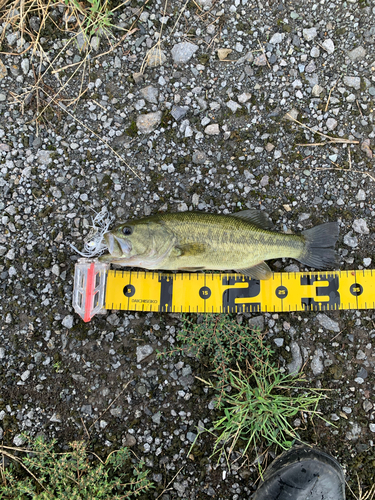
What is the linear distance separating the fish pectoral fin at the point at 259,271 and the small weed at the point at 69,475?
100 inches

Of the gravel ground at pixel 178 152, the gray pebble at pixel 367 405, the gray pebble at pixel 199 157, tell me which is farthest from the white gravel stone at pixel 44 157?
the gray pebble at pixel 367 405

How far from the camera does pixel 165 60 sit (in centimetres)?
415

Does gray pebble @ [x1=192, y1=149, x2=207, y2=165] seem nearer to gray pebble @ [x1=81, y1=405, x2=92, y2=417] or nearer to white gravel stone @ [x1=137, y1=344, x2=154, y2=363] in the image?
white gravel stone @ [x1=137, y1=344, x2=154, y2=363]

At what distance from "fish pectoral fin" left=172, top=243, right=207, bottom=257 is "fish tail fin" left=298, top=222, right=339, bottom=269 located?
1.26m

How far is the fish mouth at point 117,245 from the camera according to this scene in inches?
136

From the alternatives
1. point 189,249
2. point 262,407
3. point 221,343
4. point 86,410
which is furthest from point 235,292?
point 86,410

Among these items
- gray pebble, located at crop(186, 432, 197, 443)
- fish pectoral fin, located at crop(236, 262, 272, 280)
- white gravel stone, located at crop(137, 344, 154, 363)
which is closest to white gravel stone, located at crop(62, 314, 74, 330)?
white gravel stone, located at crop(137, 344, 154, 363)

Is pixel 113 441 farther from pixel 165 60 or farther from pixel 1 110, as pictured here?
pixel 165 60

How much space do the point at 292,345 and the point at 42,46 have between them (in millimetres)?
5156

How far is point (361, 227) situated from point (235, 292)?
6.08 feet

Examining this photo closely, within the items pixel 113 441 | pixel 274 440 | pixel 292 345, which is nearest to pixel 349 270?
pixel 292 345

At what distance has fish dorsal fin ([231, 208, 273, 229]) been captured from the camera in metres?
3.81

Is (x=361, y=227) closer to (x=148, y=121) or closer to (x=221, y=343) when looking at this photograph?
(x=221, y=343)

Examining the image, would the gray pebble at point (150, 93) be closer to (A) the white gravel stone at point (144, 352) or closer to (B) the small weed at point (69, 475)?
(A) the white gravel stone at point (144, 352)
